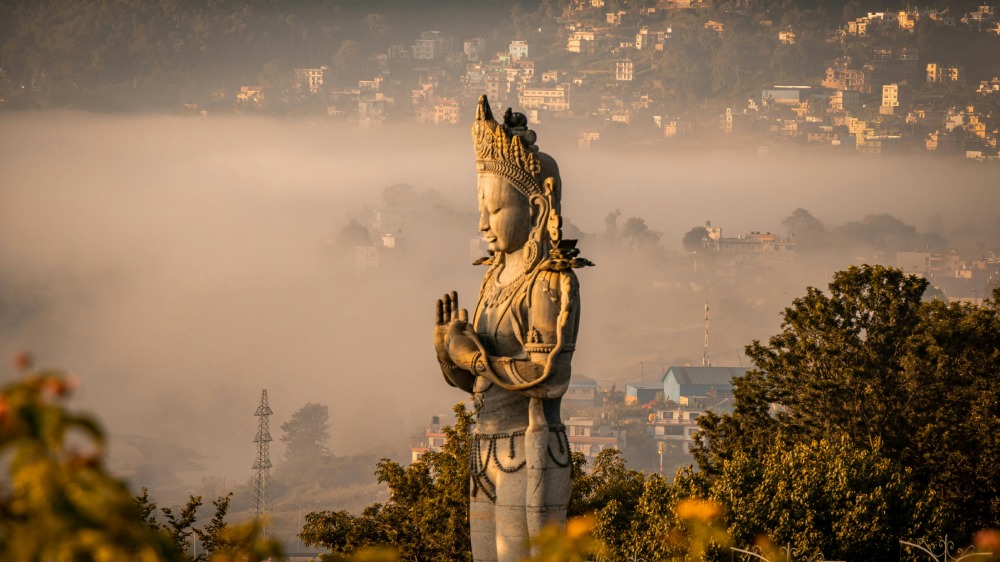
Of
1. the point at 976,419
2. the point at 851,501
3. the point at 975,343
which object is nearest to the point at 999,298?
the point at 975,343

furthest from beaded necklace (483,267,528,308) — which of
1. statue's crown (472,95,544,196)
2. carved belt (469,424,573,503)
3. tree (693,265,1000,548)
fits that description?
tree (693,265,1000,548)

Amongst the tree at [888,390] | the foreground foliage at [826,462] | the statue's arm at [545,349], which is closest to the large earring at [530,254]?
the statue's arm at [545,349]

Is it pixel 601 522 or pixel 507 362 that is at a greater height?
pixel 507 362

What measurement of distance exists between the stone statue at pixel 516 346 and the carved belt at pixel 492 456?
10 mm

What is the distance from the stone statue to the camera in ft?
58.7

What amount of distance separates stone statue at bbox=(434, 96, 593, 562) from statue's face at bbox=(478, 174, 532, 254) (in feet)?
0.03

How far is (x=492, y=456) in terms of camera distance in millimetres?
18188

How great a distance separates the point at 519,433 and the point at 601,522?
16.7m

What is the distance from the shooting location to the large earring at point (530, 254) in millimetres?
18328

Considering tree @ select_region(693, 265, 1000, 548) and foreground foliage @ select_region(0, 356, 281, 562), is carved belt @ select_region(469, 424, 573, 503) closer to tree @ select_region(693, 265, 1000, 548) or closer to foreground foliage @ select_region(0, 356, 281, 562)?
foreground foliage @ select_region(0, 356, 281, 562)

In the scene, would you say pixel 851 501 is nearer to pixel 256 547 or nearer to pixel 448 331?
pixel 448 331

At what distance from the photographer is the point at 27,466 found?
22.1ft

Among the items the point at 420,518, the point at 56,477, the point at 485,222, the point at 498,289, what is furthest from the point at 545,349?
the point at 420,518

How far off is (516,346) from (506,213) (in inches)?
55.2
